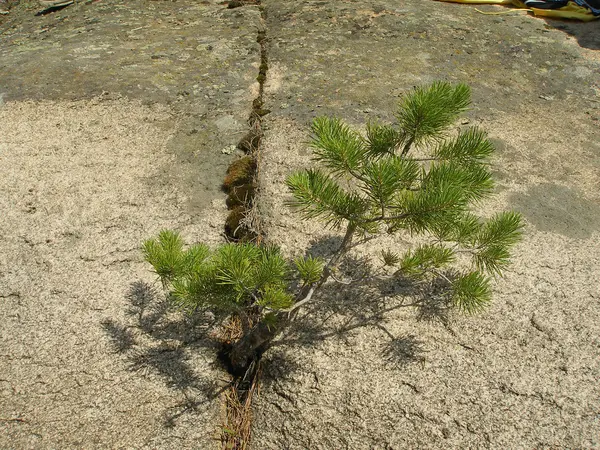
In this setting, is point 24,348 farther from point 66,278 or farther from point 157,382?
point 157,382

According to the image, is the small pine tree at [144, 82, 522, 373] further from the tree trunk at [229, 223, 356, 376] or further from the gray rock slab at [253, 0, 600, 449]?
the gray rock slab at [253, 0, 600, 449]

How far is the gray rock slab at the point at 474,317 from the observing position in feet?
5.11

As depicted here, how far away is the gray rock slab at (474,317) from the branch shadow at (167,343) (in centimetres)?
20

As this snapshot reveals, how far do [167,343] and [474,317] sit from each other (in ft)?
3.29

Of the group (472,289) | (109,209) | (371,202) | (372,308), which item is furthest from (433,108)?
(109,209)

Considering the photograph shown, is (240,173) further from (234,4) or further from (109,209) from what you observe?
(234,4)

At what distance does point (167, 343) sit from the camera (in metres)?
1.78

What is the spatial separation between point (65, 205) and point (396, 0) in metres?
2.91

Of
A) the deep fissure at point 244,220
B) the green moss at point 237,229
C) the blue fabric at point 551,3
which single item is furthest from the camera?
the blue fabric at point 551,3

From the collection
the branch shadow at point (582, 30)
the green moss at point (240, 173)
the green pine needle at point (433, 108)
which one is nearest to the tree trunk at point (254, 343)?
the green pine needle at point (433, 108)

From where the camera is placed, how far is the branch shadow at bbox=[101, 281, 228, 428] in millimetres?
1661

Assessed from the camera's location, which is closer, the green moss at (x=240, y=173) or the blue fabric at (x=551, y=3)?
the green moss at (x=240, y=173)

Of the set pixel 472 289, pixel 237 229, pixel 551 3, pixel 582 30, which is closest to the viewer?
pixel 472 289

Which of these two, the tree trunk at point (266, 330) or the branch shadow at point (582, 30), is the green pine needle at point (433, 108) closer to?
the tree trunk at point (266, 330)
